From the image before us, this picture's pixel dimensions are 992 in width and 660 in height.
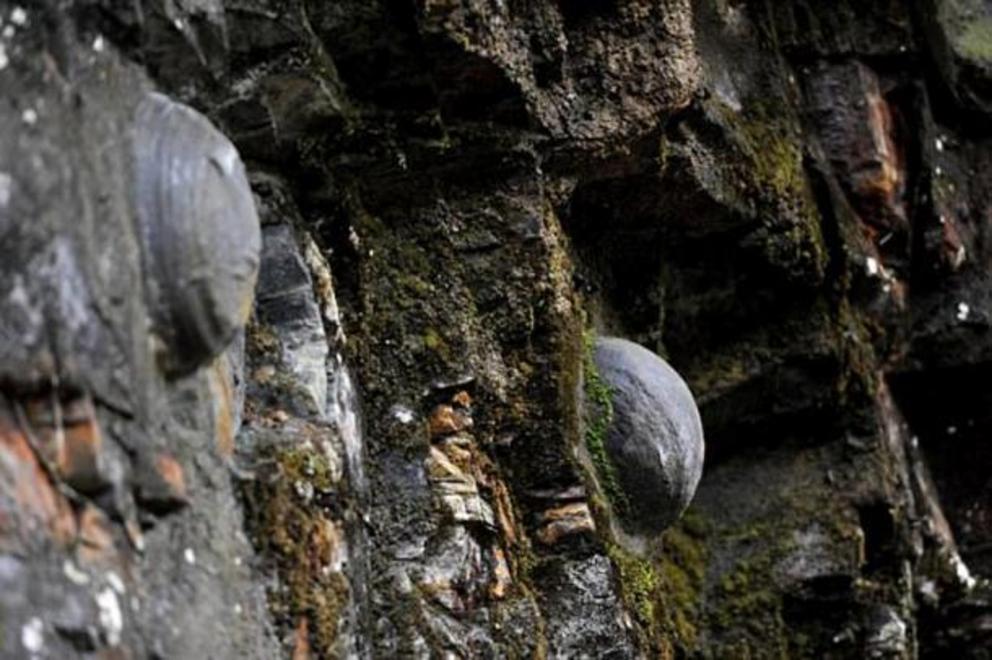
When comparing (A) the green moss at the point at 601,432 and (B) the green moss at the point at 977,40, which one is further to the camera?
(B) the green moss at the point at 977,40


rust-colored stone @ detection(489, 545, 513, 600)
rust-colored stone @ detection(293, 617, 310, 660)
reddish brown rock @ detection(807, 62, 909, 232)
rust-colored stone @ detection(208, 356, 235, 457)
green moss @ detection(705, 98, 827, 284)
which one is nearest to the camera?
rust-colored stone @ detection(208, 356, 235, 457)

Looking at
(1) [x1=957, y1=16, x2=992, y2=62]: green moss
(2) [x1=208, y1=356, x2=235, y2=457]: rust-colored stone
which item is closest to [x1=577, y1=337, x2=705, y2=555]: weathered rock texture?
(2) [x1=208, y1=356, x2=235, y2=457]: rust-colored stone

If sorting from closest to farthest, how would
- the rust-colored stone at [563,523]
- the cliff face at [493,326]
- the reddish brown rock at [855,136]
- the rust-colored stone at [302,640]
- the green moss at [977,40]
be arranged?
the cliff face at [493,326]
the rust-colored stone at [302,640]
the rust-colored stone at [563,523]
the reddish brown rock at [855,136]
the green moss at [977,40]

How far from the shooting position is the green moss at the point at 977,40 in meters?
4.02

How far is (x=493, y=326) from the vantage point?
2660 mm

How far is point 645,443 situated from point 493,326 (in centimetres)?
31

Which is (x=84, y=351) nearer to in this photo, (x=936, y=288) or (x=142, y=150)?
(x=142, y=150)

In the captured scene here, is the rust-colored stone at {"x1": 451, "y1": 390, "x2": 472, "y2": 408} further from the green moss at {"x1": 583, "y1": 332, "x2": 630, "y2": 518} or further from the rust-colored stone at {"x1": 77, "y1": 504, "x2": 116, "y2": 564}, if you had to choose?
the rust-colored stone at {"x1": 77, "y1": 504, "x2": 116, "y2": 564}

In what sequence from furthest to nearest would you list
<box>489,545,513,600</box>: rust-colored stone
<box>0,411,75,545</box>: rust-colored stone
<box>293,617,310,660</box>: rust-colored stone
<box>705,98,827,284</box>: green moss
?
<box>705,98,827,284</box>: green moss, <box>489,545,513,600</box>: rust-colored stone, <box>293,617,310,660</box>: rust-colored stone, <box>0,411,75,545</box>: rust-colored stone

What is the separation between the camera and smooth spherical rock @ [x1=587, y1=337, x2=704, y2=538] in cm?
281

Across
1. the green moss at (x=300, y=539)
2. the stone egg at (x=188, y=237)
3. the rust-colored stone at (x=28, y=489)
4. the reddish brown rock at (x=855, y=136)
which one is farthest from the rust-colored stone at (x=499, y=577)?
the reddish brown rock at (x=855, y=136)

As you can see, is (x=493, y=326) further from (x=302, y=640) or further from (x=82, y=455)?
(x=82, y=455)

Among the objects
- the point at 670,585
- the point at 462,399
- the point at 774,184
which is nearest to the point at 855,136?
the point at 774,184

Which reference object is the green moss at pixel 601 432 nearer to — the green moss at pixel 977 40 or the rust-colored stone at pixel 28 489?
the rust-colored stone at pixel 28 489
